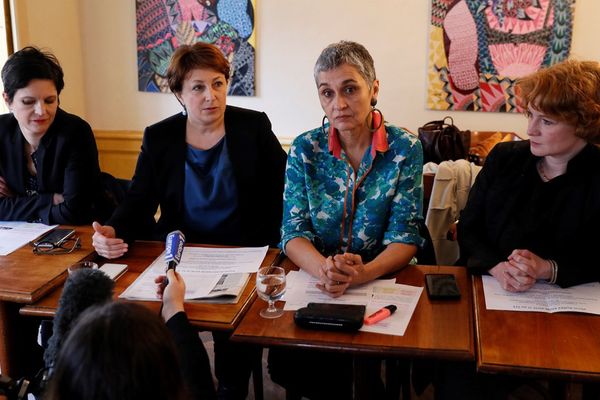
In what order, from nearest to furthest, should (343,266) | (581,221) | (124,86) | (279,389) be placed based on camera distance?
(343,266) → (581,221) → (279,389) → (124,86)

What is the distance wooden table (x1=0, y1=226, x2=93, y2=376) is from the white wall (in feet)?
7.51

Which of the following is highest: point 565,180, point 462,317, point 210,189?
point 565,180

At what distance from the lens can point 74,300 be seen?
1130mm

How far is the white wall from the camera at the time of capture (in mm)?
3703

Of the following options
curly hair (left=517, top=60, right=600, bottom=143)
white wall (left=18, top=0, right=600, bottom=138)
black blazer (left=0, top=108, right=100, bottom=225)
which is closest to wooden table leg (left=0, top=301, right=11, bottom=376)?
black blazer (left=0, top=108, right=100, bottom=225)

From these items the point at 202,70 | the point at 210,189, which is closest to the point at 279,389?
the point at 210,189

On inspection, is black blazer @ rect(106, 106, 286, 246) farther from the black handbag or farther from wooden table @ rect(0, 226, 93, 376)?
the black handbag

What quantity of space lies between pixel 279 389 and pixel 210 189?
3.05 ft

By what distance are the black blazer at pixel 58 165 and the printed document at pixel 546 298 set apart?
5.00 feet

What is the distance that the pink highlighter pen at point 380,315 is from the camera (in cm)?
139

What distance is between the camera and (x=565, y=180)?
1.68 m

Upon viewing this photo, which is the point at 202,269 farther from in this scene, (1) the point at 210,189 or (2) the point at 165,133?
(2) the point at 165,133

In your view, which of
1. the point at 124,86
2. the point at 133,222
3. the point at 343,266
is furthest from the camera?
the point at 124,86

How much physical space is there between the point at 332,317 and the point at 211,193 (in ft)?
3.13
